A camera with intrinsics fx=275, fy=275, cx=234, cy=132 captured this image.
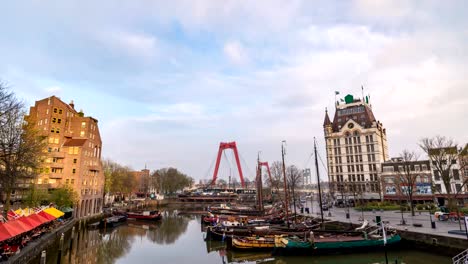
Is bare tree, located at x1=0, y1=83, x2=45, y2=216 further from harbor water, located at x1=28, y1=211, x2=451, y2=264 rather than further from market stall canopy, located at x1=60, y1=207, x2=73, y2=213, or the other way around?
market stall canopy, located at x1=60, y1=207, x2=73, y2=213

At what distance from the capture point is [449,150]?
4294 centimetres

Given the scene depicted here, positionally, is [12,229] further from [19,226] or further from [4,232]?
[19,226]

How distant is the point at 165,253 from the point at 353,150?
196 feet

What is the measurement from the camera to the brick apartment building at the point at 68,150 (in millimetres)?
53469

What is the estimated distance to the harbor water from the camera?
25.1 m

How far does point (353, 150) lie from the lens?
74312 mm

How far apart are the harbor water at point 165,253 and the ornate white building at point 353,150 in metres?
42.8

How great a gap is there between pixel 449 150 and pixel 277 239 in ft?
112

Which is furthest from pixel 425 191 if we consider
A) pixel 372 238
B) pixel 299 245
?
pixel 299 245

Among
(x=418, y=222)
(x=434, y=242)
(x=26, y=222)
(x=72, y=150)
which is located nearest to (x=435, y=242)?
(x=434, y=242)

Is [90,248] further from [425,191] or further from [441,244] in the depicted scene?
[425,191]

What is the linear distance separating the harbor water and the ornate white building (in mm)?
42837

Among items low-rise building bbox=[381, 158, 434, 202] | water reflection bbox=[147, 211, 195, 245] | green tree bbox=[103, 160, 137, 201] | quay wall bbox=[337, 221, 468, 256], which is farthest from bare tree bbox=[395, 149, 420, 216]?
green tree bbox=[103, 160, 137, 201]

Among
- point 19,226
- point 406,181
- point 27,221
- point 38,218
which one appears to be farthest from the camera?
point 406,181
